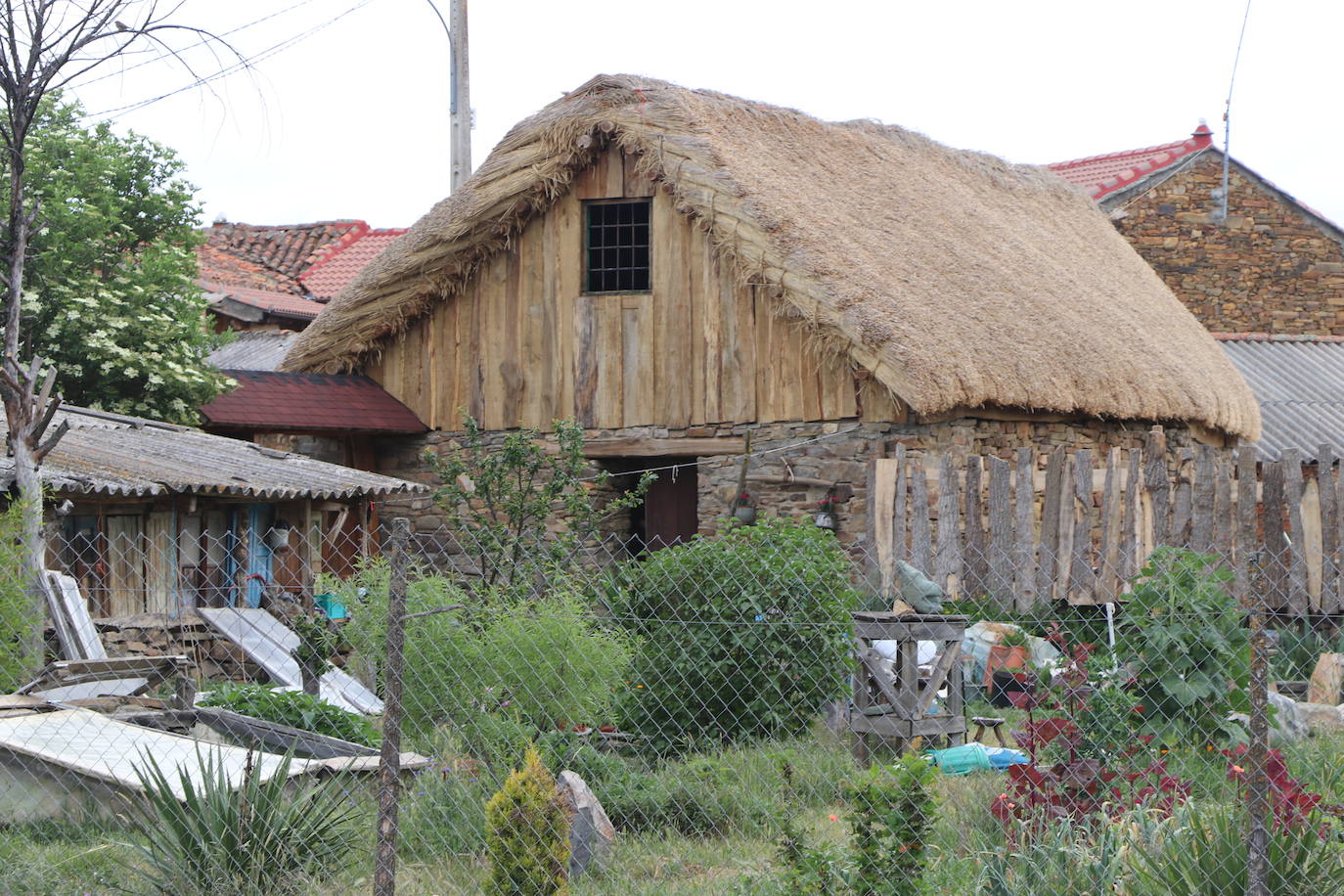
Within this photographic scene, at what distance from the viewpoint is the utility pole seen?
50.0 ft

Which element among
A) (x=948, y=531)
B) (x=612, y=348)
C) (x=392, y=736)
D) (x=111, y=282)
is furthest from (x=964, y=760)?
(x=111, y=282)

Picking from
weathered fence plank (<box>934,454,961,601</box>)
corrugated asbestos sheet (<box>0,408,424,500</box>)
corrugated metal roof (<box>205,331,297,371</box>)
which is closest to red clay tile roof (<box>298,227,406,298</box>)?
corrugated metal roof (<box>205,331,297,371</box>)

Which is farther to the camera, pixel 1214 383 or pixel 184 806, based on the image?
pixel 1214 383

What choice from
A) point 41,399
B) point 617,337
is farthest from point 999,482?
point 41,399

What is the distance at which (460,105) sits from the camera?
15312 mm

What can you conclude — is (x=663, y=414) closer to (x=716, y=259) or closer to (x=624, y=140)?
(x=716, y=259)

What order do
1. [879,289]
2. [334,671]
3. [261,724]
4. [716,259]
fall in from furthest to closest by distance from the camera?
[716,259] < [879,289] < [334,671] < [261,724]

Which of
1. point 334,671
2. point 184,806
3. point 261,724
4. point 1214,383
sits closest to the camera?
point 184,806

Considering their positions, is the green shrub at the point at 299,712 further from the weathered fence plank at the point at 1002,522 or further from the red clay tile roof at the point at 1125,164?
the red clay tile roof at the point at 1125,164

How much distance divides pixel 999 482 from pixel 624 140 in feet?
15.6

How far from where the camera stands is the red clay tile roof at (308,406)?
494 inches

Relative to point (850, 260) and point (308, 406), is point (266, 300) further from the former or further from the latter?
point (850, 260)

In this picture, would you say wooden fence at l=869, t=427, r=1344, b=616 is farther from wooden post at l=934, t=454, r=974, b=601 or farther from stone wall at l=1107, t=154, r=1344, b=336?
stone wall at l=1107, t=154, r=1344, b=336

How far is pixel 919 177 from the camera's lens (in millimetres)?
15164
